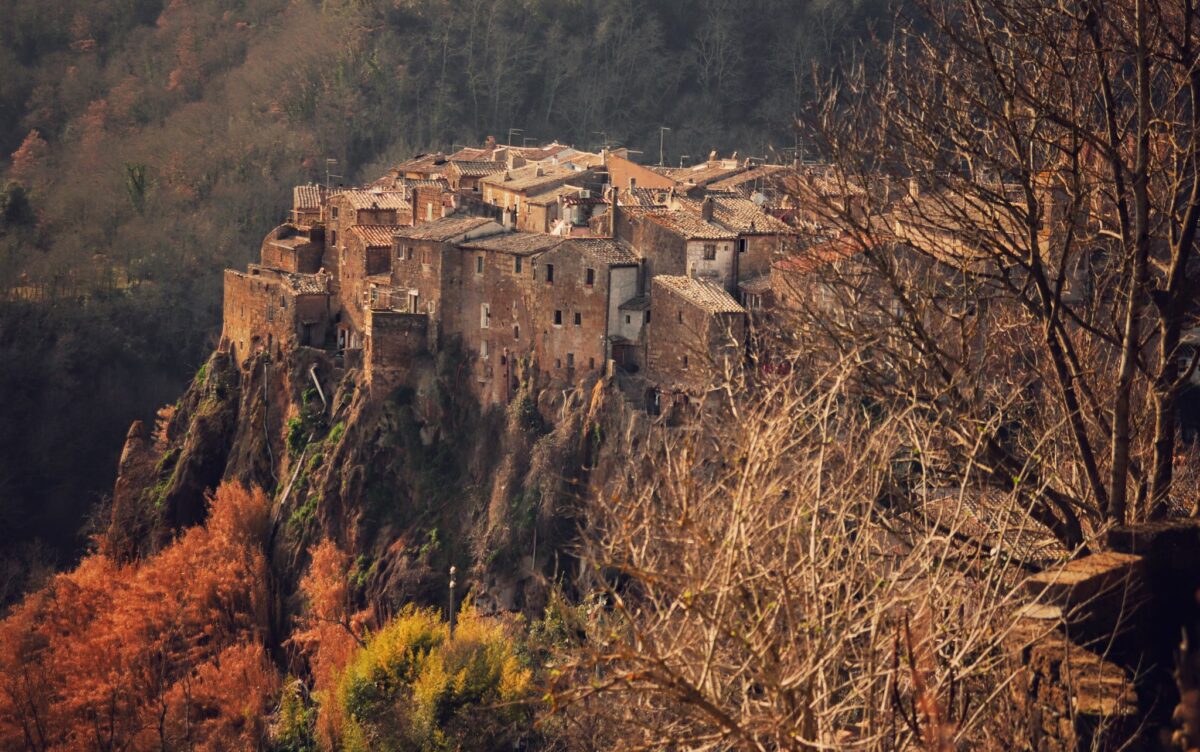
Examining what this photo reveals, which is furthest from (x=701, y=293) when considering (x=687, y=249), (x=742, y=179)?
(x=742, y=179)

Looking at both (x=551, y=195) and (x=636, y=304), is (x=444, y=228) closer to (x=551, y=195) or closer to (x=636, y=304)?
(x=551, y=195)

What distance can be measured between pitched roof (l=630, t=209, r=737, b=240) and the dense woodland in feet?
84.3

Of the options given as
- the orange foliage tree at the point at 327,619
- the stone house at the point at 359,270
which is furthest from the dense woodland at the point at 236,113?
the orange foliage tree at the point at 327,619

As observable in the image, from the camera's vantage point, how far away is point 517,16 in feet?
241

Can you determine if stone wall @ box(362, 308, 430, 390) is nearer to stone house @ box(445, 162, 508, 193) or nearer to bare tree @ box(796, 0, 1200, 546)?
stone house @ box(445, 162, 508, 193)

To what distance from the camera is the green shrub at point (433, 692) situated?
25.8 metres

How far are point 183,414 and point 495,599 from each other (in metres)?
17.0

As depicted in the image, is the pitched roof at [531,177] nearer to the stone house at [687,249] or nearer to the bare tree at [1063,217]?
the stone house at [687,249]

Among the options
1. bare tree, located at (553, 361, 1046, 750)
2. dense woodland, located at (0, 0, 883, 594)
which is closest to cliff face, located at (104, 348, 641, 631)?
dense woodland, located at (0, 0, 883, 594)

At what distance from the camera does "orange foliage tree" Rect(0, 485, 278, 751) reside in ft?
114

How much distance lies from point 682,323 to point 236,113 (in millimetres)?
44414

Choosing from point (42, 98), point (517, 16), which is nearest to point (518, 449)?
point (517, 16)

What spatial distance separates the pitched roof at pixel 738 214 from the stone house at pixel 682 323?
2.27 metres

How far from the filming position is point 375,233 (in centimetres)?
4244
